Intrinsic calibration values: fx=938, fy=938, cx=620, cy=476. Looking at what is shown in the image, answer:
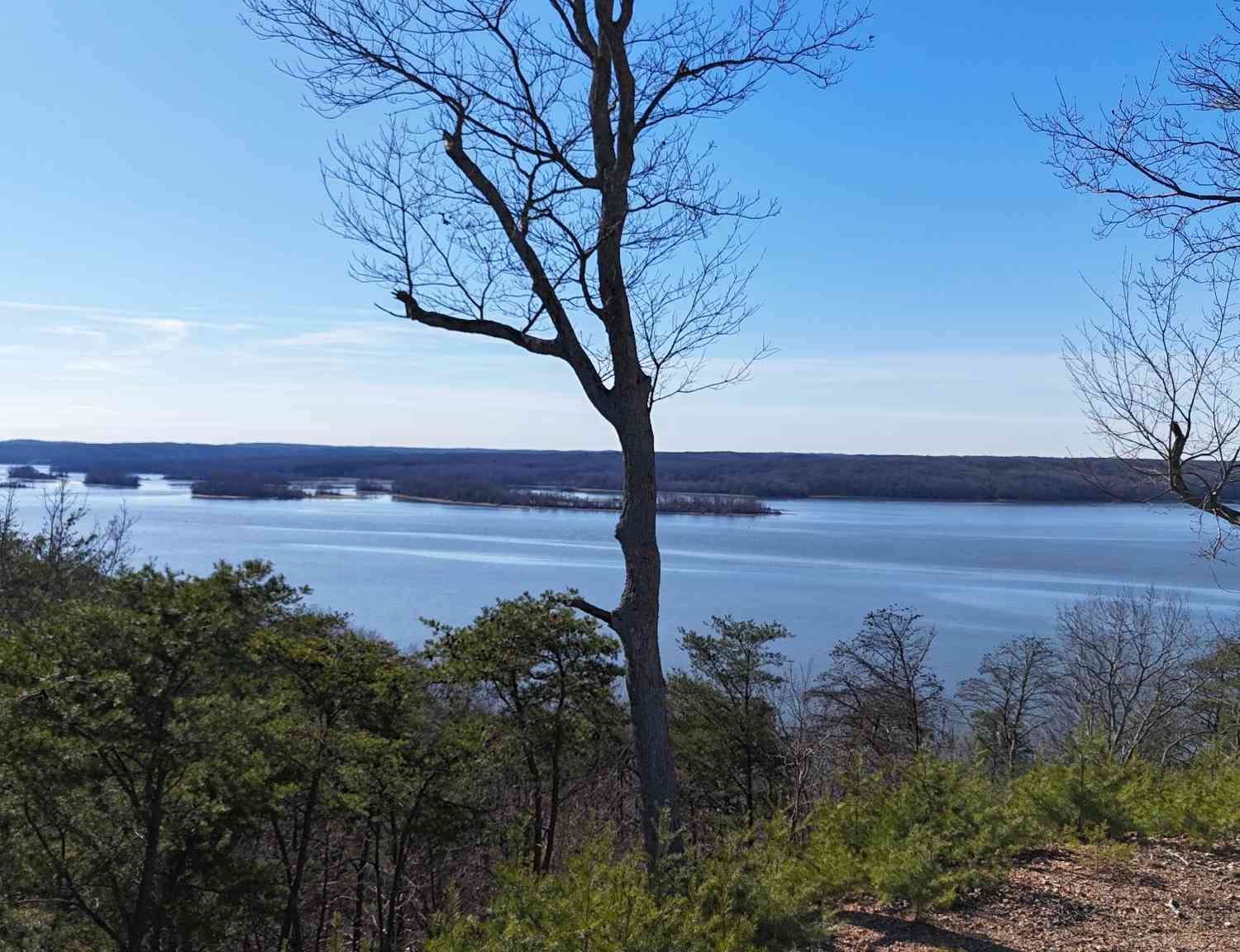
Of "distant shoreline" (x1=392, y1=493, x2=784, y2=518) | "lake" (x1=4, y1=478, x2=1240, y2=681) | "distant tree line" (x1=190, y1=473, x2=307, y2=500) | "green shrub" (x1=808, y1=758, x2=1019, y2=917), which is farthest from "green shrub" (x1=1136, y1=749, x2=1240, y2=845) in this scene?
"distant tree line" (x1=190, y1=473, x2=307, y2=500)

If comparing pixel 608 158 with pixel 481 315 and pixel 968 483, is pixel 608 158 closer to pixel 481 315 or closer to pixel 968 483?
pixel 481 315

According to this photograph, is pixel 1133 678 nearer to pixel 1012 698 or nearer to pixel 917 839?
pixel 1012 698

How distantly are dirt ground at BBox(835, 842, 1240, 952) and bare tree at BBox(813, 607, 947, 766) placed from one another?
838cm

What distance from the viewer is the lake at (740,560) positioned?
95.9 feet

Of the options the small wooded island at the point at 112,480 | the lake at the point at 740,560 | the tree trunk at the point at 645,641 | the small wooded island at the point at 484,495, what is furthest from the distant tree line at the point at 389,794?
the small wooded island at the point at 112,480

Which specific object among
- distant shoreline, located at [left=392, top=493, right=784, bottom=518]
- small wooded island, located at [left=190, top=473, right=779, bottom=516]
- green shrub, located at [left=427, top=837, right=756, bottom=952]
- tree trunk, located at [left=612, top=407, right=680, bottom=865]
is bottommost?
distant shoreline, located at [left=392, top=493, right=784, bottom=518]

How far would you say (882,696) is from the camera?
640 inches

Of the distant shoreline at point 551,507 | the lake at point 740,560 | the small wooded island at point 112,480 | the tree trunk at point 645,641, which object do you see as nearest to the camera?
the tree trunk at point 645,641

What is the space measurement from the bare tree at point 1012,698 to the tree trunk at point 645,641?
12.3m

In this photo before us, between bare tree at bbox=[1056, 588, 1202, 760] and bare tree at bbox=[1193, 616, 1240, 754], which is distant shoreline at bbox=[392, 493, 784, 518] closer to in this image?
bare tree at bbox=[1056, 588, 1202, 760]

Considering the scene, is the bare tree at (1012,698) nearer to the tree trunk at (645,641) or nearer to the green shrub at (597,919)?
the tree trunk at (645,641)

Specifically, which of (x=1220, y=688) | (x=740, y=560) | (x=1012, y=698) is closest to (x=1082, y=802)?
(x=1220, y=688)

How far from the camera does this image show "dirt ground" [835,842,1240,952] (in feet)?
11.4

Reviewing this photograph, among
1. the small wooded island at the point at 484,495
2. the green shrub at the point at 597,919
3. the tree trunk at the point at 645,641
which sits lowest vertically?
the small wooded island at the point at 484,495
